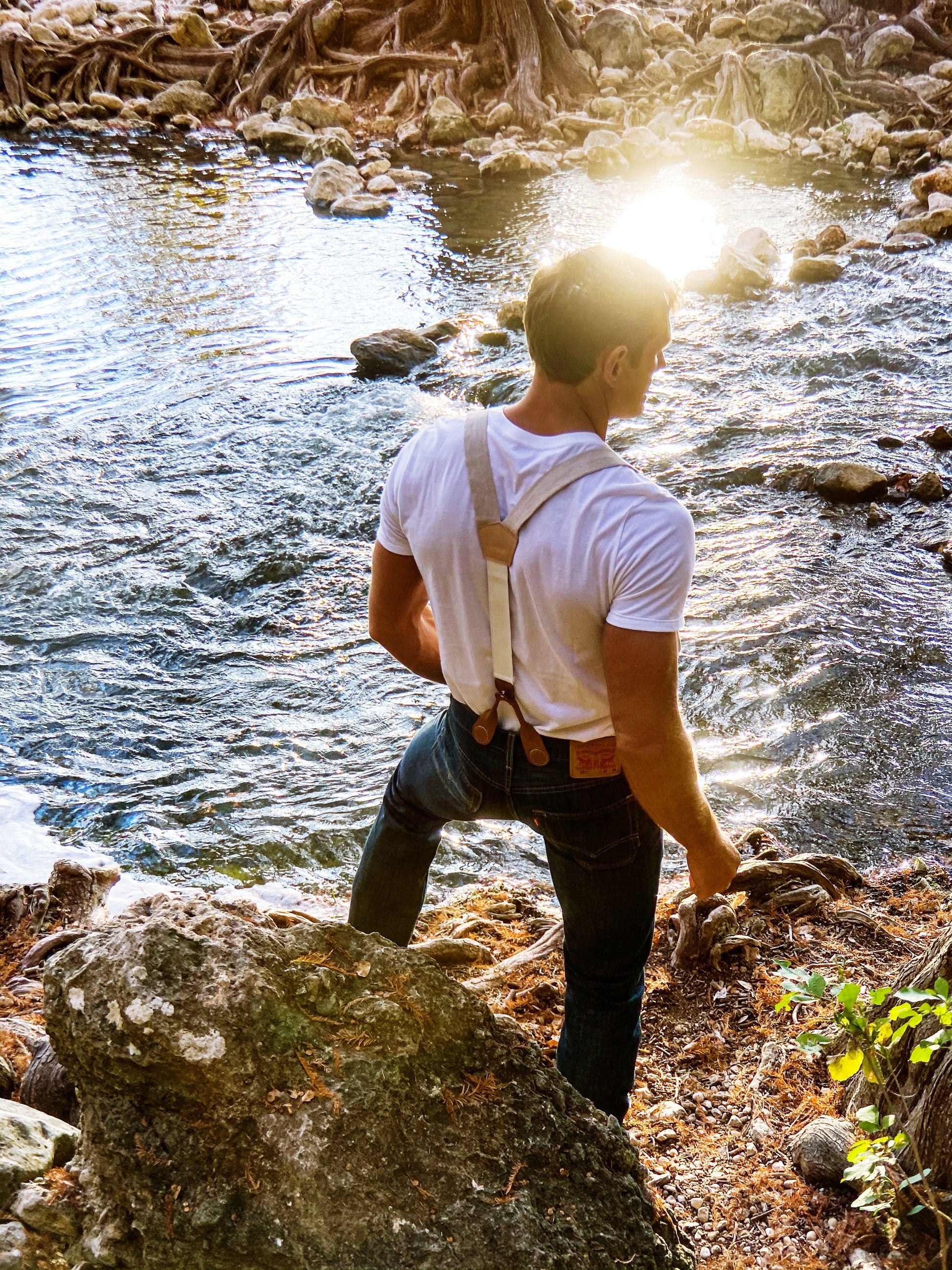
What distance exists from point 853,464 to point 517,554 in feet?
18.3

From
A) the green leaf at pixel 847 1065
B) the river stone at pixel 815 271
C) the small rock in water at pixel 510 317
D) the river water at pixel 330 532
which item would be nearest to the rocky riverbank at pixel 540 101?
the river water at pixel 330 532

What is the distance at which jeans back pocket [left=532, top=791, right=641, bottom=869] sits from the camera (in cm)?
211

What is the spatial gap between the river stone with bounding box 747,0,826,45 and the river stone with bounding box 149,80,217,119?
415 inches

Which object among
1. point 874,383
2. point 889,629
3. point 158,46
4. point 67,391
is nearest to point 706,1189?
point 889,629

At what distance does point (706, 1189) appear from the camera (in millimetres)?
2445

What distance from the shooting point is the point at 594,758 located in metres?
2.07

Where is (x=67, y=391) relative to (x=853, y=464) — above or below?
below

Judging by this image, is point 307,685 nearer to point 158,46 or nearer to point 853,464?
point 853,464

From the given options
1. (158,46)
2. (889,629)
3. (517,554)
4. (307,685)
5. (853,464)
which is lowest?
(307,685)

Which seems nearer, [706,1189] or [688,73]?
[706,1189]

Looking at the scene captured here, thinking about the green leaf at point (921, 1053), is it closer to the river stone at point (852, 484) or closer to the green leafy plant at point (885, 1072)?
the green leafy plant at point (885, 1072)

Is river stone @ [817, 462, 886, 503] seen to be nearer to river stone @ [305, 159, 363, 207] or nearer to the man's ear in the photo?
the man's ear

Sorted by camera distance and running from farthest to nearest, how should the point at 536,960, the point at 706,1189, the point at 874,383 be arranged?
the point at 874,383 < the point at 536,960 < the point at 706,1189

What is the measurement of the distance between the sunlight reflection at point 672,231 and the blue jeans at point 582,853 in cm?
957
